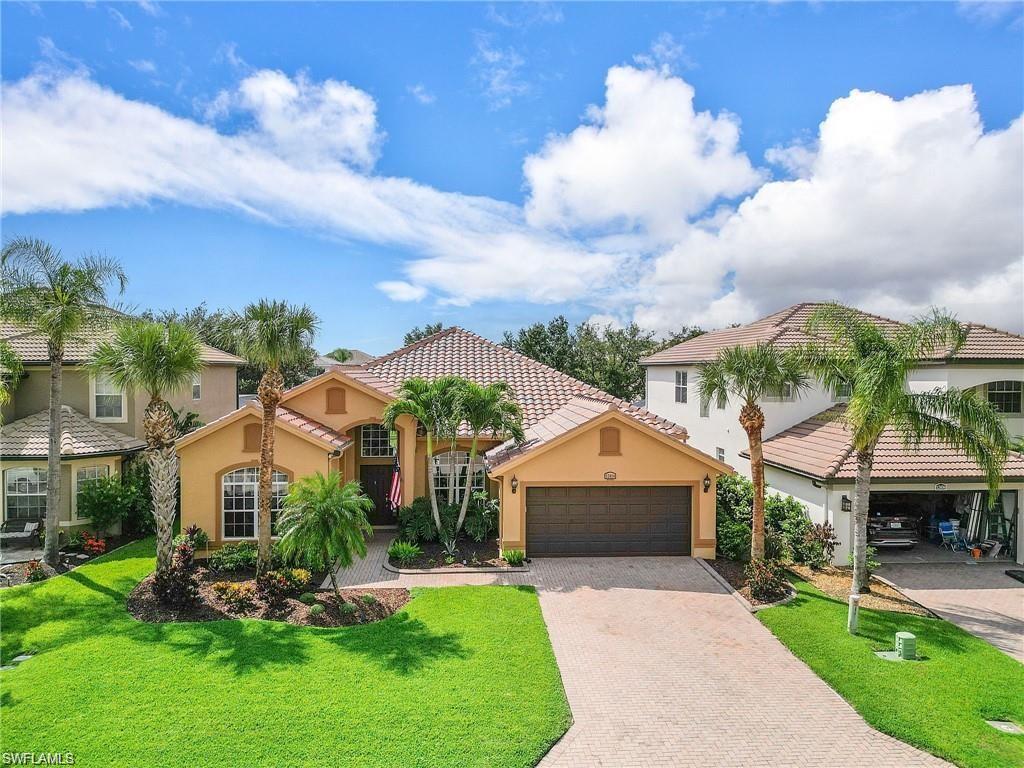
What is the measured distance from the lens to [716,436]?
79.9 feet

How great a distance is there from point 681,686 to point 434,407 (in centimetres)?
986

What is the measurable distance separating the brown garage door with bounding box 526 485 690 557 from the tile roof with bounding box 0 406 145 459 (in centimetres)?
1429

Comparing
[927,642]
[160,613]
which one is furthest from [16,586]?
[927,642]

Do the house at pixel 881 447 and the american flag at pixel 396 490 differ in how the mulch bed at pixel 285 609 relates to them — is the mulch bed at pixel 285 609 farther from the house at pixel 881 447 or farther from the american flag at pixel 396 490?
the house at pixel 881 447

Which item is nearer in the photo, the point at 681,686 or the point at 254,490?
the point at 681,686

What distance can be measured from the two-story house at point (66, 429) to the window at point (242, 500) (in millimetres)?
2875

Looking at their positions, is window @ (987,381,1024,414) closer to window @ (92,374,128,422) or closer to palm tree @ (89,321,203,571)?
palm tree @ (89,321,203,571)

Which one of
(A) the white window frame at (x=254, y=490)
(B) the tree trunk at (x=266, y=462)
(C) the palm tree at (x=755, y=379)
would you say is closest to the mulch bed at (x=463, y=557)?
(B) the tree trunk at (x=266, y=462)

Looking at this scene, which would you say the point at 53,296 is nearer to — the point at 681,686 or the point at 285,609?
the point at 285,609

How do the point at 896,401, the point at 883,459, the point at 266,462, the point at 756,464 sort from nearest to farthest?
the point at 896,401 → the point at 266,462 → the point at 756,464 → the point at 883,459

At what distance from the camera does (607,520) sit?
1700 cm

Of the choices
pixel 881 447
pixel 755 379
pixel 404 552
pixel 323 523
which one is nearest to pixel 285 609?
pixel 323 523

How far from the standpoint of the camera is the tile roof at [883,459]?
640 inches

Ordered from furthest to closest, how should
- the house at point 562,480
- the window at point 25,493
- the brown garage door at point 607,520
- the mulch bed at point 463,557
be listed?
the window at point 25,493 → the brown garage door at point 607,520 → the house at point 562,480 → the mulch bed at point 463,557
